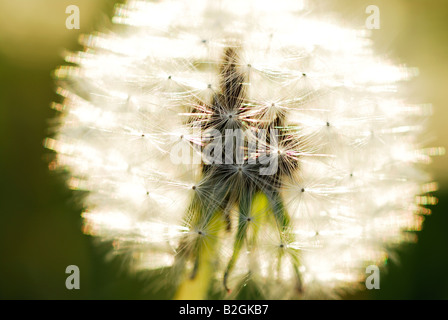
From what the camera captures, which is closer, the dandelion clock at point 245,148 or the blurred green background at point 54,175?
the dandelion clock at point 245,148

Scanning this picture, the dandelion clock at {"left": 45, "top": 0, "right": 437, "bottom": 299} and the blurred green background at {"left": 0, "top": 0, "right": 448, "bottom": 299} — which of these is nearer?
the dandelion clock at {"left": 45, "top": 0, "right": 437, "bottom": 299}

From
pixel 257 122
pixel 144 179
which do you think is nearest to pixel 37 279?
pixel 144 179

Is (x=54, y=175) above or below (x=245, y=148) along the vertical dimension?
above

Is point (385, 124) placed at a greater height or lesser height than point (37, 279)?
greater

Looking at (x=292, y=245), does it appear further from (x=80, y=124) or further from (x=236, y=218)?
(x=80, y=124)
